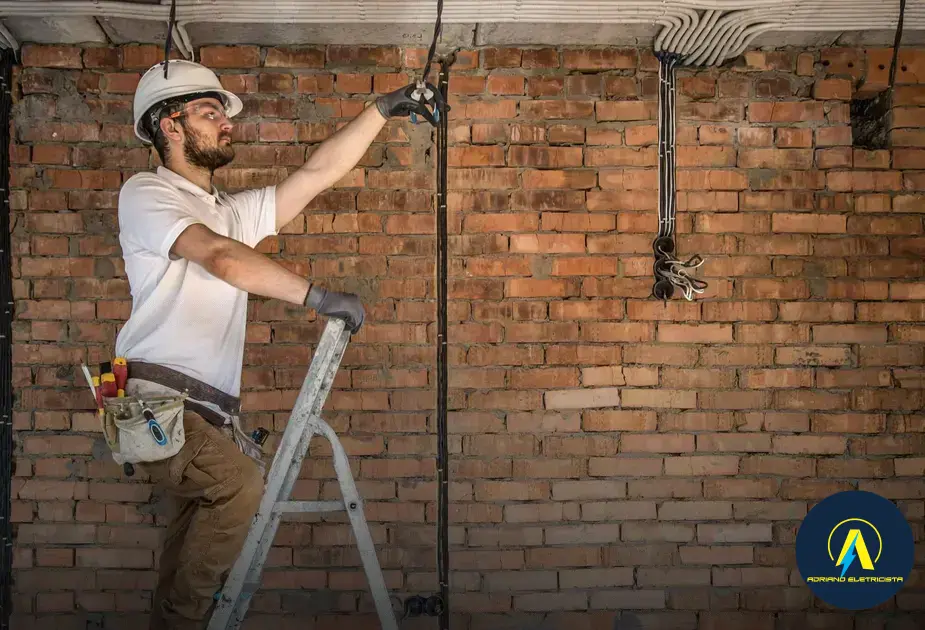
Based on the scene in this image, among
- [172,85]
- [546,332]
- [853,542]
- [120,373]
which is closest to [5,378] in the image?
[120,373]

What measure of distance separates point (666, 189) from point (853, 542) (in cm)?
154

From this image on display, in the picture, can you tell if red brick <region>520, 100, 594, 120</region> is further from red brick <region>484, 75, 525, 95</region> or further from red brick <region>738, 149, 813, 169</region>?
red brick <region>738, 149, 813, 169</region>

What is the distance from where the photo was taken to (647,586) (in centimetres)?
328

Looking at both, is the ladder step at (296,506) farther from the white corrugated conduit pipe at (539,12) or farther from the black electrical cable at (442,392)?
the white corrugated conduit pipe at (539,12)

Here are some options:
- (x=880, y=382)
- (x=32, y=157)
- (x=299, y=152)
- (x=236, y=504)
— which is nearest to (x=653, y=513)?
(x=880, y=382)

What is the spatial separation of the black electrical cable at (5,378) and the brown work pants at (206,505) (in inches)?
42.6

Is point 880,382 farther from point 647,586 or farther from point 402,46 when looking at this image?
point 402,46

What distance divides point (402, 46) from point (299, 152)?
569 millimetres

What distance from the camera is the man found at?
243 cm

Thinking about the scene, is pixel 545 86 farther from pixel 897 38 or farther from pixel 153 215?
pixel 153 215

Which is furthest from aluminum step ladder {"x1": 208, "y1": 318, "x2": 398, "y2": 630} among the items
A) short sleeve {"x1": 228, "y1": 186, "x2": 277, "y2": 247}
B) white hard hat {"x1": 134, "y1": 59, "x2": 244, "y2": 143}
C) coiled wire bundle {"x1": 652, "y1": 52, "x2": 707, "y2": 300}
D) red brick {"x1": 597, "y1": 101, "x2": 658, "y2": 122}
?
red brick {"x1": 597, "y1": 101, "x2": 658, "y2": 122}

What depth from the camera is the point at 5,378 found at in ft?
10.5

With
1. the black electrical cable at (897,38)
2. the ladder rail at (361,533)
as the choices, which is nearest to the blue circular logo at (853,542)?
the black electrical cable at (897,38)

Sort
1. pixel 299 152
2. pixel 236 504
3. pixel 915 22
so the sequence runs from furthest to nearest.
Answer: pixel 299 152 → pixel 915 22 → pixel 236 504
